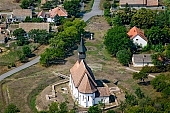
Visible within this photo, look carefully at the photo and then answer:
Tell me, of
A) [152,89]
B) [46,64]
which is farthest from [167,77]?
[46,64]

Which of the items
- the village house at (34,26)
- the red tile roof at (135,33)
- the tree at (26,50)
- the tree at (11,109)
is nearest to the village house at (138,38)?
the red tile roof at (135,33)

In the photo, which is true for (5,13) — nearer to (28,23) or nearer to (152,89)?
(28,23)

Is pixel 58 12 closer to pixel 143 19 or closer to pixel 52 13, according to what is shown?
pixel 52 13

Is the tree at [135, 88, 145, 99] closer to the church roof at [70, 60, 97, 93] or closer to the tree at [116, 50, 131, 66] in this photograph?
the church roof at [70, 60, 97, 93]

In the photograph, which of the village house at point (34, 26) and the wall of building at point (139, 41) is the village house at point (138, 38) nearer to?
the wall of building at point (139, 41)

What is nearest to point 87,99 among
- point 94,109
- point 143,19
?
point 94,109

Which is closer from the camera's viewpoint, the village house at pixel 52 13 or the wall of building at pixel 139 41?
the wall of building at pixel 139 41
